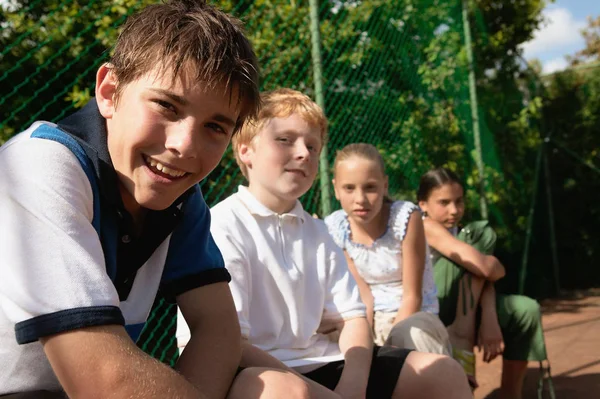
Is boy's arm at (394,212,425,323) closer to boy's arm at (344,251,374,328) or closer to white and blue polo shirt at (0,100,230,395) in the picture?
boy's arm at (344,251,374,328)

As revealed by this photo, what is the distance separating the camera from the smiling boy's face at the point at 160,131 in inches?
53.2

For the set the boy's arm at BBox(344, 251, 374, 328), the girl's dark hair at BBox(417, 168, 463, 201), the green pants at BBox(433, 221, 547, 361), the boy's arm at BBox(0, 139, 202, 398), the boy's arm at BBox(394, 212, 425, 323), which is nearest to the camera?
the boy's arm at BBox(0, 139, 202, 398)

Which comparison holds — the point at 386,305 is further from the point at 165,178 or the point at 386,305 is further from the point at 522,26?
the point at 522,26

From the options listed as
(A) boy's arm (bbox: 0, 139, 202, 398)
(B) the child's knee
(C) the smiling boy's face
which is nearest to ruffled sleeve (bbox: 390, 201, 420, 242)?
(B) the child's knee

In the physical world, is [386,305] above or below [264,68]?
below

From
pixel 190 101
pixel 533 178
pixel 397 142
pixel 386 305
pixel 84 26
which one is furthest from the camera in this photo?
pixel 533 178

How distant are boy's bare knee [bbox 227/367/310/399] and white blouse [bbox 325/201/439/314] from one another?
1604mm

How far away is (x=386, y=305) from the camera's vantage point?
304 cm

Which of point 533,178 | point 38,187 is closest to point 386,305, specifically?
point 38,187

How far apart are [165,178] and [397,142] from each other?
139 inches

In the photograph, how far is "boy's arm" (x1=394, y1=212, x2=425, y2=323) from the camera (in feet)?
9.58

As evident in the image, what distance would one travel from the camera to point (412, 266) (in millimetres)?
3012

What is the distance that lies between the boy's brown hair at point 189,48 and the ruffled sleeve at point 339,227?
1.72 meters

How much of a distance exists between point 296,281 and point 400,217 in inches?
43.6
